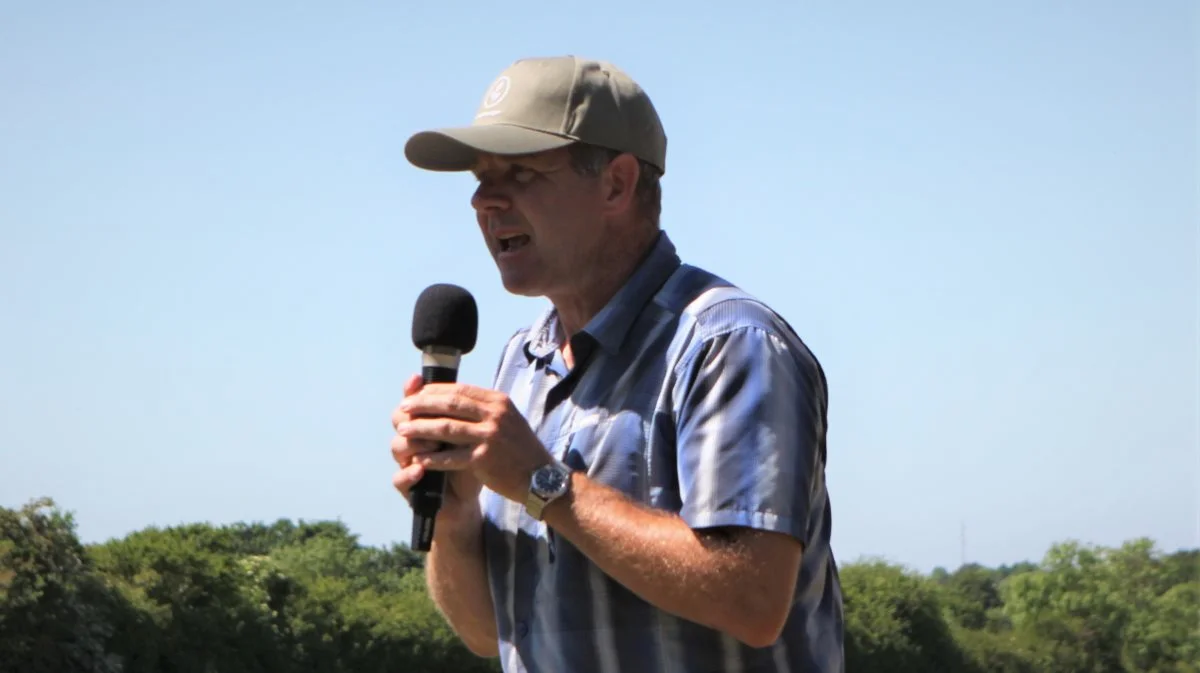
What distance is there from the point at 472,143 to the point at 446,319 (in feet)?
1.45

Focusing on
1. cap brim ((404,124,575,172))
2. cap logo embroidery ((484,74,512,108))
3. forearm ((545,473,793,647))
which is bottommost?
forearm ((545,473,793,647))

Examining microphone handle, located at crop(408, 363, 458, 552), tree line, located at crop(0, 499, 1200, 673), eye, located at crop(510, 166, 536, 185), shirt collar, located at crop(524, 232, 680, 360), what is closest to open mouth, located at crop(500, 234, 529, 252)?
A: eye, located at crop(510, 166, 536, 185)

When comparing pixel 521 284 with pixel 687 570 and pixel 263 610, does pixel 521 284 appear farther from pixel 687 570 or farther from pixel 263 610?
pixel 263 610

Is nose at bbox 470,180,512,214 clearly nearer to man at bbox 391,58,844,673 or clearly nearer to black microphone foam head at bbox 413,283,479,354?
man at bbox 391,58,844,673

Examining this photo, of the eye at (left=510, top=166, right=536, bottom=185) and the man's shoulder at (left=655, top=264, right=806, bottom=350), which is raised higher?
the eye at (left=510, top=166, right=536, bottom=185)

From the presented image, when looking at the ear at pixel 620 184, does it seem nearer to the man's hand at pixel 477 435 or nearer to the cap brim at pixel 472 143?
the cap brim at pixel 472 143

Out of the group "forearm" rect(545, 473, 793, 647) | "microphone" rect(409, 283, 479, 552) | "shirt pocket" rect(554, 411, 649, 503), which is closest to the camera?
"forearm" rect(545, 473, 793, 647)

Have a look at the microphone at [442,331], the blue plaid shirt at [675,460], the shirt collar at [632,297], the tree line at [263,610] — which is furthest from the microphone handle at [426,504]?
the tree line at [263,610]

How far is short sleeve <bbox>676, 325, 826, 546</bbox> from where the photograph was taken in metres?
3.47

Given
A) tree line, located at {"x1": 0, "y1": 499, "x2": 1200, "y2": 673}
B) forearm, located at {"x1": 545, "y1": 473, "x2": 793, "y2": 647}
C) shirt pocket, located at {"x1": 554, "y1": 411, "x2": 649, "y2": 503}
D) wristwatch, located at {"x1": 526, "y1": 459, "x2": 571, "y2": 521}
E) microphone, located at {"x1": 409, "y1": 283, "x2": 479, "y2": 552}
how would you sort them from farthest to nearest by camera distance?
tree line, located at {"x1": 0, "y1": 499, "x2": 1200, "y2": 673} < microphone, located at {"x1": 409, "y1": 283, "x2": 479, "y2": 552} < shirt pocket, located at {"x1": 554, "y1": 411, "x2": 649, "y2": 503} < wristwatch, located at {"x1": 526, "y1": 459, "x2": 571, "y2": 521} < forearm, located at {"x1": 545, "y1": 473, "x2": 793, "y2": 647}

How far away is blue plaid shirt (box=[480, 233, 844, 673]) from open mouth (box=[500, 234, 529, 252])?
0.24 metres

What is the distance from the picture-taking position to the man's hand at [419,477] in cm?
360

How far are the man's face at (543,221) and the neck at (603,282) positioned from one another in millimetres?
26

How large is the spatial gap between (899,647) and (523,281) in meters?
24.9
